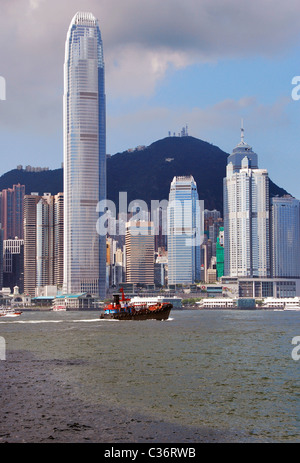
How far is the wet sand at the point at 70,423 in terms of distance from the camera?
4397cm

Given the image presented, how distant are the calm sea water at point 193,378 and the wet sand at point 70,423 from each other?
1.79 meters

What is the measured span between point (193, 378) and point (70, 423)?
73.9ft

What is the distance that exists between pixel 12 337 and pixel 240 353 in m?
52.1

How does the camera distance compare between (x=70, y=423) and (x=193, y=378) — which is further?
(x=193, y=378)

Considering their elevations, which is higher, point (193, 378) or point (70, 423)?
point (193, 378)

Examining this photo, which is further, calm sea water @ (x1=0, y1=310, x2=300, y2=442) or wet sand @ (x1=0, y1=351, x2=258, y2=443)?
calm sea water @ (x1=0, y1=310, x2=300, y2=442)

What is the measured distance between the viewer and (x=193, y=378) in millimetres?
68938

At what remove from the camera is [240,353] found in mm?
94125

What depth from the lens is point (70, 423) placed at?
48.5m

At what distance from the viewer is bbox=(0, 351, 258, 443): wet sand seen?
43969 millimetres

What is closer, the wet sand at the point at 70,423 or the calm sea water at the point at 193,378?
the wet sand at the point at 70,423

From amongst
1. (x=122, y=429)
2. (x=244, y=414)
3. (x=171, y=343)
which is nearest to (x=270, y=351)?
(x=171, y=343)

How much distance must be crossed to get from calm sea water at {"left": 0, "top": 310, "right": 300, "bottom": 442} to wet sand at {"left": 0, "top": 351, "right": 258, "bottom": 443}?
1.79 m
